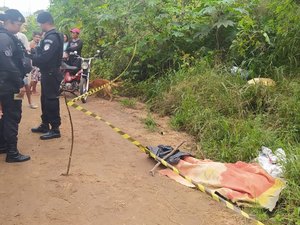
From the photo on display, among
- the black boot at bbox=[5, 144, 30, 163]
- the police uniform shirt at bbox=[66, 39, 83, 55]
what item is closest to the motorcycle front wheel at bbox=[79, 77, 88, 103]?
the police uniform shirt at bbox=[66, 39, 83, 55]

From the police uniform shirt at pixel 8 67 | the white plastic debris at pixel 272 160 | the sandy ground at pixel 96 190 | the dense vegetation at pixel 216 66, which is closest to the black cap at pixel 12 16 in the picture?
the police uniform shirt at pixel 8 67

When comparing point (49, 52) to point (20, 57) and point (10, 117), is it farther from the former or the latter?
point (10, 117)

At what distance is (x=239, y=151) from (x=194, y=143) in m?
0.89

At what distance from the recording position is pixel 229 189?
3703 millimetres

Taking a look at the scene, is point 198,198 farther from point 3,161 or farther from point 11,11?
point 11,11

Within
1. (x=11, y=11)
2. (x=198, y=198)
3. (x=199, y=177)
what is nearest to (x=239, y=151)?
(x=199, y=177)

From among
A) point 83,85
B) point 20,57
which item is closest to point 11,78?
point 20,57

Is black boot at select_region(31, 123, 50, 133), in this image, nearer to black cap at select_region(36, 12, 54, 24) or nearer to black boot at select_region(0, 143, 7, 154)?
black boot at select_region(0, 143, 7, 154)

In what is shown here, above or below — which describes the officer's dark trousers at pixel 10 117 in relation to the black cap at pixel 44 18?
below

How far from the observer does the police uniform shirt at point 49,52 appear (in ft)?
16.1

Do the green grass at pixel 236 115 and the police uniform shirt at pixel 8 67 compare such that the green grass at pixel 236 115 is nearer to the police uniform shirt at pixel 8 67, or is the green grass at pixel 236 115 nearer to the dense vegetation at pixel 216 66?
the dense vegetation at pixel 216 66

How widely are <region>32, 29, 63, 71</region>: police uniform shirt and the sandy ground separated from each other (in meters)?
1.13

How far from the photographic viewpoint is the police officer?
4.12m

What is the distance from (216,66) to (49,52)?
3.31 m
